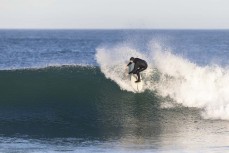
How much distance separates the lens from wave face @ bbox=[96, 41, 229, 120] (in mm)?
16189

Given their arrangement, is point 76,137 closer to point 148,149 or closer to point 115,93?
point 148,149

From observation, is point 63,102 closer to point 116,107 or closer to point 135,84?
point 116,107

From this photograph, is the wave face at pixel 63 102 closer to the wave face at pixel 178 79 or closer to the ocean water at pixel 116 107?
the ocean water at pixel 116 107

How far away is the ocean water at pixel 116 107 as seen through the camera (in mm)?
13047

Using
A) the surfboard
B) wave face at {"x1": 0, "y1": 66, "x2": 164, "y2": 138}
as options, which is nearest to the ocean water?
wave face at {"x1": 0, "y1": 66, "x2": 164, "y2": 138}

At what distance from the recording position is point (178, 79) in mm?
17422

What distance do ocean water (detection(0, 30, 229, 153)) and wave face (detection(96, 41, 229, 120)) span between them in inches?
1.0

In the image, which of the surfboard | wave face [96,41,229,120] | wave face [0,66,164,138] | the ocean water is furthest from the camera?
the surfboard

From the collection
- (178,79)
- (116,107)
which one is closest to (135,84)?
(116,107)

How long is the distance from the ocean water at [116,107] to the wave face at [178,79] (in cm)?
3

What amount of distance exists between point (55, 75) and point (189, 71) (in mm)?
4151

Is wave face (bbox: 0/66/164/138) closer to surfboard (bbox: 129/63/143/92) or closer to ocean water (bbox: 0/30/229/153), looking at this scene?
ocean water (bbox: 0/30/229/153)

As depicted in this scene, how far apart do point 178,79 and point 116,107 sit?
96.8 inches

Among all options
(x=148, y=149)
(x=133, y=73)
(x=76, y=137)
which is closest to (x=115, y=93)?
(x=133, y=73)
